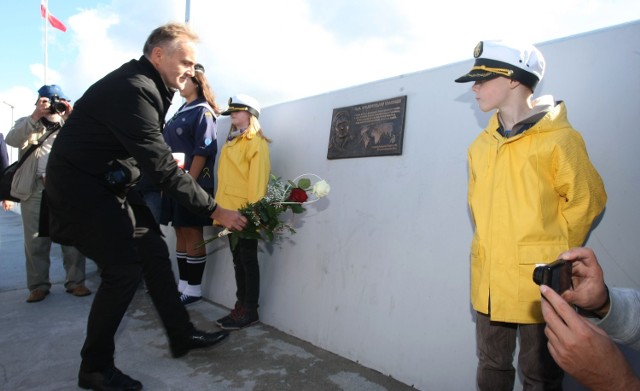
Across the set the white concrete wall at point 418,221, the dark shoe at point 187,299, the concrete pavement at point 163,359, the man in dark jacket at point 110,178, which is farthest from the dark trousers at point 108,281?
the dark shoe at point 187,299

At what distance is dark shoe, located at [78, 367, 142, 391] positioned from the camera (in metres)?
2.27

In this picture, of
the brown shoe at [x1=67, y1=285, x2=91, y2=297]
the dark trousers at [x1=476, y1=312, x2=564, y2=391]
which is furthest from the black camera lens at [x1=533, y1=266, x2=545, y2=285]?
the brown shoe at [x1=67, y1=285, x2=91, y2=297]

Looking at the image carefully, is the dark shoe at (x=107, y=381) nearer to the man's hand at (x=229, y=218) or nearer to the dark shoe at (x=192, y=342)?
the dark shoe at (x=192, y=342)

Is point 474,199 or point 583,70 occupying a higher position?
point 583,70

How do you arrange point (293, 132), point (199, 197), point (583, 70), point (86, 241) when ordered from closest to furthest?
1. point (583, 70)
2. point (86, 241)
3. point (199, 197)
4. point (293, 132)

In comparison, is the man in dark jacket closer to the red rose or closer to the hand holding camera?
the red rose

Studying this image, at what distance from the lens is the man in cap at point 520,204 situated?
1.64 meters

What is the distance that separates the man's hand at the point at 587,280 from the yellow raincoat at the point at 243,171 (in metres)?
2.29

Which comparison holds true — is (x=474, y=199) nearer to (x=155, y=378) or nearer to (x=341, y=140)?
(x=341, y=140)

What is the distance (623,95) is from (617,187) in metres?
0.40

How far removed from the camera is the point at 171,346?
2.72m

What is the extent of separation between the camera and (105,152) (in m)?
2.34

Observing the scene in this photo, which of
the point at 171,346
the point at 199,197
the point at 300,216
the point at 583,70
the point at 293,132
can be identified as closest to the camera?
the point at 583,70

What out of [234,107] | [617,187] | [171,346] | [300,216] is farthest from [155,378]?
[617,187]
